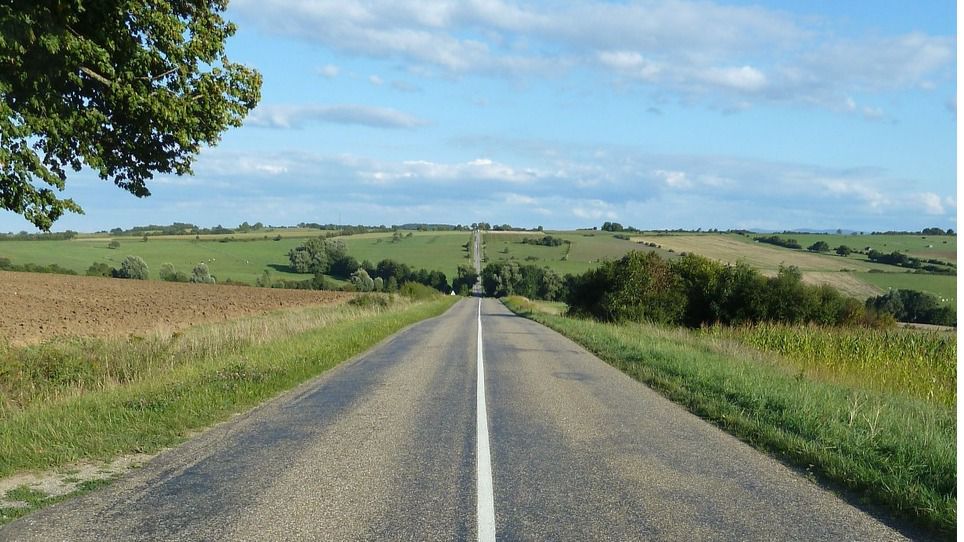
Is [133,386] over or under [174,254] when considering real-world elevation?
over

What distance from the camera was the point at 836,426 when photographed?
8.90 m

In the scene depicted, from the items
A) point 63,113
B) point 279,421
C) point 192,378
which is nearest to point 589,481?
point 279,421

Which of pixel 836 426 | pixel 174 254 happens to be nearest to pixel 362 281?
pixel 174 254

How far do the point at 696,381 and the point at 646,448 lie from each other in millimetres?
5573

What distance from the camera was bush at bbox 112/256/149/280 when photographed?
74.8 meters

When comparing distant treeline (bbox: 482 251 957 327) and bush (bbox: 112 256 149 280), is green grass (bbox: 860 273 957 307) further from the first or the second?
bush (bbox: 112 256 149 280)

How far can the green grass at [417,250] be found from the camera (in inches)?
4857

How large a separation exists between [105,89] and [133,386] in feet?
16.2

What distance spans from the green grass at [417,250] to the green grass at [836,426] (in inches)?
3913

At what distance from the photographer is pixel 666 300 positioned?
4631 centimetres

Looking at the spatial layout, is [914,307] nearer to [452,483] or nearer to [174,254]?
[452,483]

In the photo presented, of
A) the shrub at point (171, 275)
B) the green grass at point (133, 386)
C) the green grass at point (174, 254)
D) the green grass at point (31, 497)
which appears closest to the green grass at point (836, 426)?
the green grass at point (31, 497)

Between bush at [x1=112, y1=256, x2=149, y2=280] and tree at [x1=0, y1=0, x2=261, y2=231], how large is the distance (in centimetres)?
6640

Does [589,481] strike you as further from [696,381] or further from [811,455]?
[696,381]
